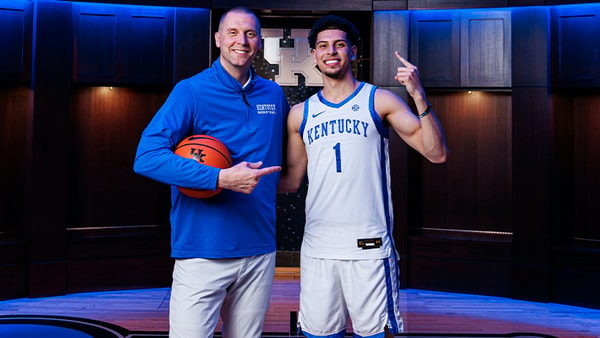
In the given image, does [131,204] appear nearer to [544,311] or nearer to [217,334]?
[217,334]

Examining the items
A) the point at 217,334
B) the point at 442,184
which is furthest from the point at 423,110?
the point at 442,184

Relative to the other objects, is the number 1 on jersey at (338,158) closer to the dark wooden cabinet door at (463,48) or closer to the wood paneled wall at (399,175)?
the wood paneled wall at (399,175)

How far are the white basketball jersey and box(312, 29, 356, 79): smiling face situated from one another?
4.7 inches

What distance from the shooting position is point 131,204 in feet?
16.3

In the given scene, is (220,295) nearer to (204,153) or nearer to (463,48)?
(204,153)

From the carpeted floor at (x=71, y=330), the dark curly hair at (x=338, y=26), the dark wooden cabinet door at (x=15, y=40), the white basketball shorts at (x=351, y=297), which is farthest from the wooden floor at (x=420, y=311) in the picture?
the dark curly hair at (x=338, y=26)

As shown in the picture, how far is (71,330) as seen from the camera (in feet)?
11.3

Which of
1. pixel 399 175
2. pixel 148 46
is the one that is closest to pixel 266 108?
pixel 399 175

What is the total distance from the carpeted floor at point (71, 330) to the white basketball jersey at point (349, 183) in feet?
4.96

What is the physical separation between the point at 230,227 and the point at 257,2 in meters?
3.42

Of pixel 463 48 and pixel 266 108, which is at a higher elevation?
pixel 463 48

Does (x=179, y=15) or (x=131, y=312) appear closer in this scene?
(x=131, y=312)

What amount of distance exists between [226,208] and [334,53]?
2.27ft

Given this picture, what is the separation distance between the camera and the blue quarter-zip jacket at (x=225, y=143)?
1793 millimetres
